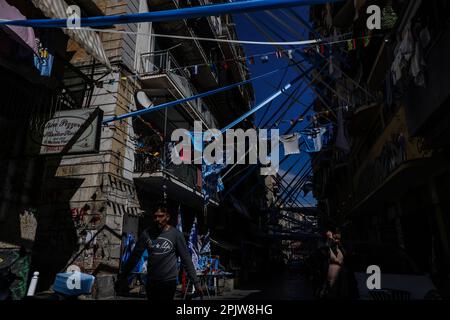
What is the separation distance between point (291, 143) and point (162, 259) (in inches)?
432

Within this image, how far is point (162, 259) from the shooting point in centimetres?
379

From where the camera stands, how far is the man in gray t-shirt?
3.73 meters

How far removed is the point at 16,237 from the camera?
7.64m

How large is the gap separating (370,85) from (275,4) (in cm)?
1181

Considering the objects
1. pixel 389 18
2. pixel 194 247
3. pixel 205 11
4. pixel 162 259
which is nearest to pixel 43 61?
pixel 205 11

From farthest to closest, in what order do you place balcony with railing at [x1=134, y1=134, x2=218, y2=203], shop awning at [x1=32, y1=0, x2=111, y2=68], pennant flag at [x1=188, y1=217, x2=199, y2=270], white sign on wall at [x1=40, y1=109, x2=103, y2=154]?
balcony with railing at [x1=134, y1=134, x2=218, y2=203] < pennant flag at [x1=188, y1=217, x2=199, y2=270] < white sign on wall at [x1=40, y1=109, x2=103, y2=154] < shop awning at [x1=32, y1=0, x2=111, y2=68]

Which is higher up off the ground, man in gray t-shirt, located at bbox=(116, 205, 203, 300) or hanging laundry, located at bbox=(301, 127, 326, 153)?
hanging laundry, located at bbox=(301, 127, 326, 153)

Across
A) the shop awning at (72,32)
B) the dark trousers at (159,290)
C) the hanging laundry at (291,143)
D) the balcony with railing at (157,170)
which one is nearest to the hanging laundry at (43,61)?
the shop awning at (72,32)

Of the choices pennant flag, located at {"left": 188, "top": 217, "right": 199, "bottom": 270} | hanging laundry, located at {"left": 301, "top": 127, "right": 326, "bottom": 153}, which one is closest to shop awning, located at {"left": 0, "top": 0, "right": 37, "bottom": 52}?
pennant flag, located at {"left": 188, "top": 217, "right": 199, "bottom": 270}

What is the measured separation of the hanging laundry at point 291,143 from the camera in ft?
45.2

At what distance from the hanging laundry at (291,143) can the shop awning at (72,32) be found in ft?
27.1

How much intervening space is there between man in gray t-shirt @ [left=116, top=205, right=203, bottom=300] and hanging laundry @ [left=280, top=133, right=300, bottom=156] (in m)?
10.5

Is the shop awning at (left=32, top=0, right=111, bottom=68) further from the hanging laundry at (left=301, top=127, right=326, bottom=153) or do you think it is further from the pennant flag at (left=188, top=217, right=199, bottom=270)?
the hanging laundry at (left=301, top=127, right=326, bottom=153)
